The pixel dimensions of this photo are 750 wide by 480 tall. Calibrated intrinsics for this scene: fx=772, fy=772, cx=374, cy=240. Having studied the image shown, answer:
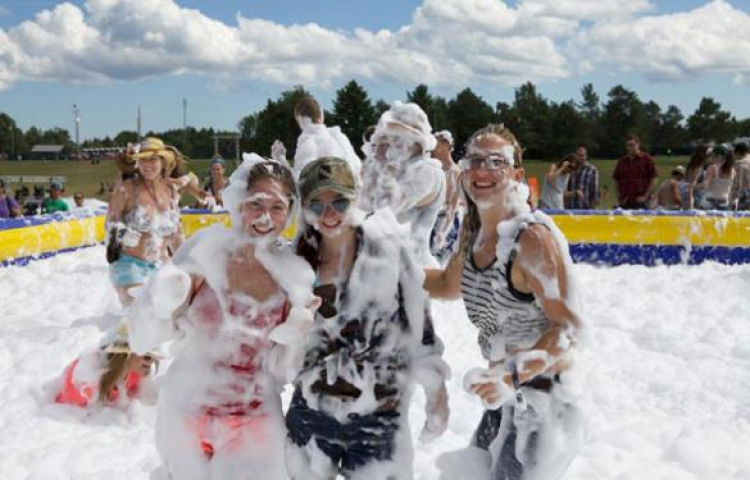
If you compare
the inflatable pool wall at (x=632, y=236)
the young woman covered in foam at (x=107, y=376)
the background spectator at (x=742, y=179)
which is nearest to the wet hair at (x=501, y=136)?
the young woman covered in foam at (x=107, y=376)

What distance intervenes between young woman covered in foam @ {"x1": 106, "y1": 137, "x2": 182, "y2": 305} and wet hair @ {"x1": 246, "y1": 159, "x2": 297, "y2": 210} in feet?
10.2

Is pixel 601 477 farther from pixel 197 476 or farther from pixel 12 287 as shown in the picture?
pixel 12 287

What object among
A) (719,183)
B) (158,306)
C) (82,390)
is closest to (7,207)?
(82,390)

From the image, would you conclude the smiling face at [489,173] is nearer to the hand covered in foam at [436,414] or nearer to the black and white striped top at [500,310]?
the black and white striped top at [500,310]

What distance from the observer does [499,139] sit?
8.69ft

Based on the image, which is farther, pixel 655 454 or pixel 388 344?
pixel 655 454

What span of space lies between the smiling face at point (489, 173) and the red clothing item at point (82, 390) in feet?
9.81

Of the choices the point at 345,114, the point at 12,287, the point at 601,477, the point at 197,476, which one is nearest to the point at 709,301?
the point at 601,477

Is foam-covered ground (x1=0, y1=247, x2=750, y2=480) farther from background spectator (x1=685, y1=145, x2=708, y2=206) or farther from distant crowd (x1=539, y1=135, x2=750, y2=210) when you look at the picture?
background spectator (x1=685, y1=145, x2=708, y2=206)

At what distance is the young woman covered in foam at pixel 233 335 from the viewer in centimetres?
244

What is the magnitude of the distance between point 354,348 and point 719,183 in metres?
9.56

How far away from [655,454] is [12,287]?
6.85m

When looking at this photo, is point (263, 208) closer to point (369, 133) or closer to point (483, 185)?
point (483, 185)

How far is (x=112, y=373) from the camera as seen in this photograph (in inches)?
182
